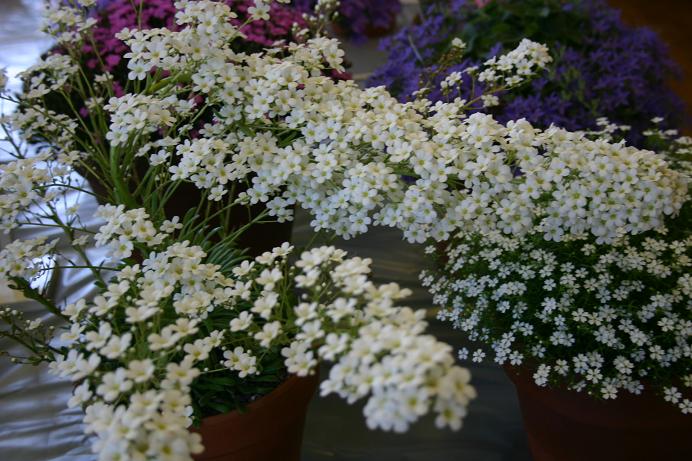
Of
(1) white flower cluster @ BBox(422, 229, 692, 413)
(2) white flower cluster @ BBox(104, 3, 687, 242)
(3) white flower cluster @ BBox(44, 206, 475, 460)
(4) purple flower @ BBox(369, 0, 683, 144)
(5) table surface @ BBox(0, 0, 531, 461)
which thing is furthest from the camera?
(4) purple flower @ BBox(369, 0, 683, 144)

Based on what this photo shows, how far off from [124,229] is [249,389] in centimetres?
26

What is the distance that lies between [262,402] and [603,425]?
520mm

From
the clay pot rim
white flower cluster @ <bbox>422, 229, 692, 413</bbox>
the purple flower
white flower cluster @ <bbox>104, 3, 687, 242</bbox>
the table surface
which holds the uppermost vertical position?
the purple flower

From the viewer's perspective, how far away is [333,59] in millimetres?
998

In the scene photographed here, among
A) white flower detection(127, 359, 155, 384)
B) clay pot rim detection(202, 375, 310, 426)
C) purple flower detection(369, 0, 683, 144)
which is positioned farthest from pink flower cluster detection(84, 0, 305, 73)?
white flower detection(127, 359, 155, 384)

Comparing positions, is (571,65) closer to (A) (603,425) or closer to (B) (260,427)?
(A) (603,425)

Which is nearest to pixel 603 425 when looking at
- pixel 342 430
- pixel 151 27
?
pixel 342 430

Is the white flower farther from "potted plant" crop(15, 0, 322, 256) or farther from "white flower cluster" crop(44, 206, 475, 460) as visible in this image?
"potted plant" crop(15, 0, 322, 256)

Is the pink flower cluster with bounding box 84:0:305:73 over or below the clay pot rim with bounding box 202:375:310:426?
over

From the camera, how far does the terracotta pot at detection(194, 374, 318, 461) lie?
0.89 metres

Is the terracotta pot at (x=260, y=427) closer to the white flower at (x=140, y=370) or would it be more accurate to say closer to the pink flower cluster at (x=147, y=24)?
the white flower at (x=140, y=370)

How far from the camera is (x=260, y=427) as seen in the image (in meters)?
0.92

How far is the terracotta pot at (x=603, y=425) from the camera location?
1021mm

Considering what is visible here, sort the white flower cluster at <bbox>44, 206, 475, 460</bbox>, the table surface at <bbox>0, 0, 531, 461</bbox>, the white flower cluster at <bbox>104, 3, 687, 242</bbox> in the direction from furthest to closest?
the table surface at <bbox>0, 0, 531, 461</bbox> → the white flower cluster at <bbox>104, 3, 687, 242</bbox> → the white flower cluster at <bbox>44, 206, 475, 460</bbox>
